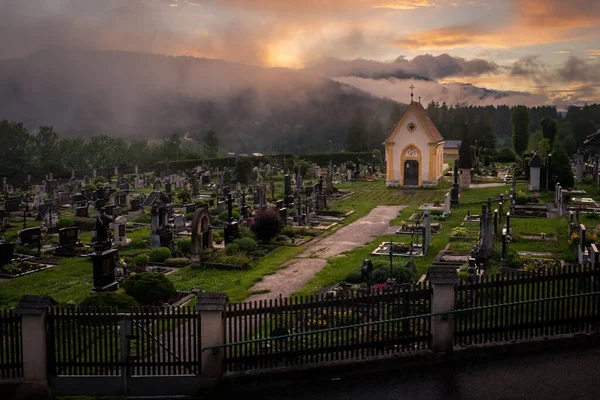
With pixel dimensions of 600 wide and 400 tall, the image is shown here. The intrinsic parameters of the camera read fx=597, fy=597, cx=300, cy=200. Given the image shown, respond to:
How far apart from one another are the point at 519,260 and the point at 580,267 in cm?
692

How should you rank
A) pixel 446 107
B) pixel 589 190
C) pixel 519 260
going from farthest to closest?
1. pixel 446 107
2. pixel 589 190
3. pixel 519 260

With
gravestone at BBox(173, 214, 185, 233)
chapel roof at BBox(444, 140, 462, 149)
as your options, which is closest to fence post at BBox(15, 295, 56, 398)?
gravestone at BBox(173, 214, 185, 233)

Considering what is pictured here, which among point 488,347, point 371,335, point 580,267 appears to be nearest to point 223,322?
point 371,335

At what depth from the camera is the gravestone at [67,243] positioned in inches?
933

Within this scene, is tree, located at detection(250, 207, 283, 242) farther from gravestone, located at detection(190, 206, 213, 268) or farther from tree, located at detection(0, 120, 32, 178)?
tree, located at detection(0, 120, 32, 178)

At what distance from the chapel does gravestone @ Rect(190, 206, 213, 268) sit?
2841cm

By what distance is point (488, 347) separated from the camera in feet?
→ 37.6

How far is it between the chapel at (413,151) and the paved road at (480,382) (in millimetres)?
38127

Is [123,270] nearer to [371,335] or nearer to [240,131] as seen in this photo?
[371,335]

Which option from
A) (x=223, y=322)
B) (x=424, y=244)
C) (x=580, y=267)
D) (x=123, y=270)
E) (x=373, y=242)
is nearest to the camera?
(x=223, y=322)

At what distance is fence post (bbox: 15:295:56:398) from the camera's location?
34.8ft

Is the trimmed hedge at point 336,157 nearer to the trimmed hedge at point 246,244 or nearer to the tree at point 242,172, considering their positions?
the tree at point 242,172

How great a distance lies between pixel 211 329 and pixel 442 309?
14.3 ft

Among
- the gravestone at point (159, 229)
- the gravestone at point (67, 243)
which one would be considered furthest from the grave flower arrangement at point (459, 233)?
the gravestone at point (67, 243)
